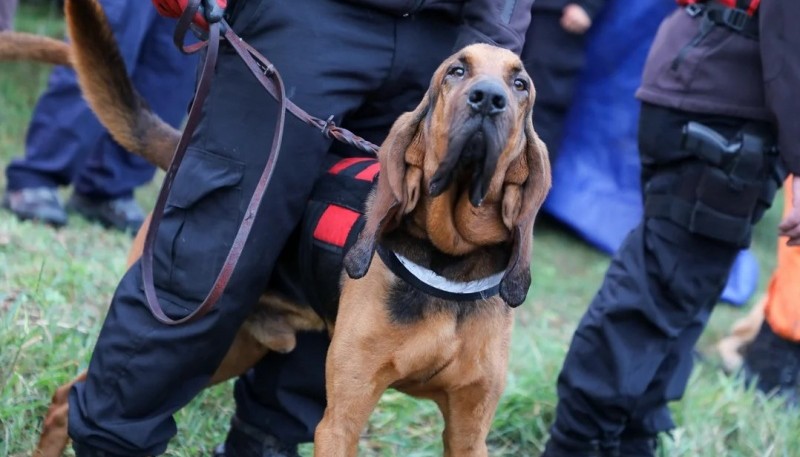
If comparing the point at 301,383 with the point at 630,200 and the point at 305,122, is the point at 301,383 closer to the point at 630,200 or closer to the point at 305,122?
the point at 305,122

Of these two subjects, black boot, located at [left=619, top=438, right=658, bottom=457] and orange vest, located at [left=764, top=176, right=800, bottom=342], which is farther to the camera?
orange vest, located at [left=764, top=176, right=800, bottom=342]

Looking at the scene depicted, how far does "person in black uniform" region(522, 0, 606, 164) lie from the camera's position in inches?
242

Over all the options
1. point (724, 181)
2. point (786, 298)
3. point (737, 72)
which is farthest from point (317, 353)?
point (786, 298)

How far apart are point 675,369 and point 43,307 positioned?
2495 millimetres

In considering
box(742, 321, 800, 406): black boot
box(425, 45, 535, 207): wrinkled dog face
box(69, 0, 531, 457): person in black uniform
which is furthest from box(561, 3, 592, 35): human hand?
box(425, 45, 535, 207): wrinkled dog face

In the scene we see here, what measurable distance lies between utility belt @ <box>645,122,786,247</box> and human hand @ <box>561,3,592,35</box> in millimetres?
2439

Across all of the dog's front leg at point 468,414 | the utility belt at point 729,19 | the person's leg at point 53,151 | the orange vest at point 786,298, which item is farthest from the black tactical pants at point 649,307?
the person's leg at point 53,151

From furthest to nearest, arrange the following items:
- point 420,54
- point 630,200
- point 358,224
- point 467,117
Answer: point 630,200 < point 420,54 < point 358,224 < point 467,117

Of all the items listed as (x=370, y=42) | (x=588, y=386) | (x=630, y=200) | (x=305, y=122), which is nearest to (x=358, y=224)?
(x=305, y=122)

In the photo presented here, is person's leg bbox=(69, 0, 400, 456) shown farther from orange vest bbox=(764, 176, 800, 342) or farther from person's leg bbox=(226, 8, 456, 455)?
orange vest bbox=(764, 176, 800, 342)

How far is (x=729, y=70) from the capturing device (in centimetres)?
374

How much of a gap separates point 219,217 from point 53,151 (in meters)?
3.25

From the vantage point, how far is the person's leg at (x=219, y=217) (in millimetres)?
3039

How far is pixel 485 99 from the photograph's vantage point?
2.61 meters
